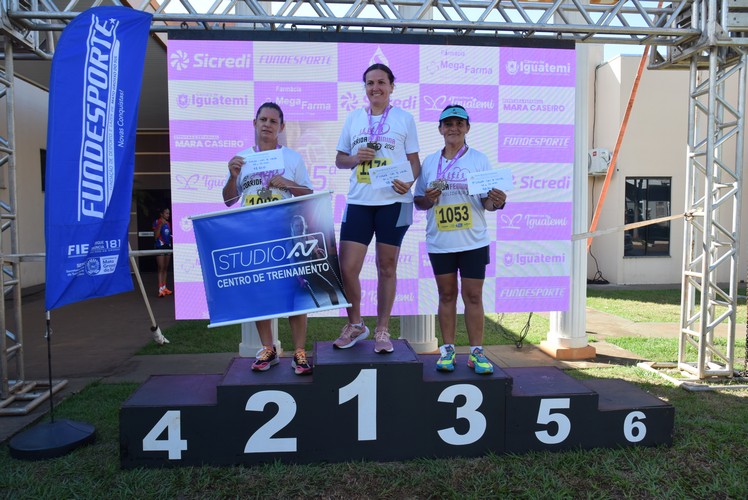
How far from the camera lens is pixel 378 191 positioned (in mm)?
3436

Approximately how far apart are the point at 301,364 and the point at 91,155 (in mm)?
1945

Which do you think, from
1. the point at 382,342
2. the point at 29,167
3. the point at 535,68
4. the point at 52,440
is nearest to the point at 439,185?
the point at 382,342

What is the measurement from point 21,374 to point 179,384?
2.06m

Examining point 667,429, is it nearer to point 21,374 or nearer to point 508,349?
point 508,349

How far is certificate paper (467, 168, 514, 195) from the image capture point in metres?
3.27

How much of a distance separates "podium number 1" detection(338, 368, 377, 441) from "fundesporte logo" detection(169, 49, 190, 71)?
3.47m

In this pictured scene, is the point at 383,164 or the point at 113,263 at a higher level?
the point at 383,164

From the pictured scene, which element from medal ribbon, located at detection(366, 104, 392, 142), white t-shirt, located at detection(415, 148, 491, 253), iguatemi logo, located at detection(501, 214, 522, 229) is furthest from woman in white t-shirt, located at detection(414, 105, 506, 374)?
iguatemi logo, located at detection(501, 214, 522, 229)

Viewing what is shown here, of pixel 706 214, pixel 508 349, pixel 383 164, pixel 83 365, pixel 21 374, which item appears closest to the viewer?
pixel 383 164

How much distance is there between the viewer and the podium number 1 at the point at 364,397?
3.26 metres

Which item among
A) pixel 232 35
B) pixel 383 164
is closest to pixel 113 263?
pixel 383 164

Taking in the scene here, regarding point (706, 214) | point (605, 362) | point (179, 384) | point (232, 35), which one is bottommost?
point (605, 362)

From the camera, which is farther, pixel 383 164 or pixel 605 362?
pixel 605 362

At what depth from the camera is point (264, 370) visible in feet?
11.6
